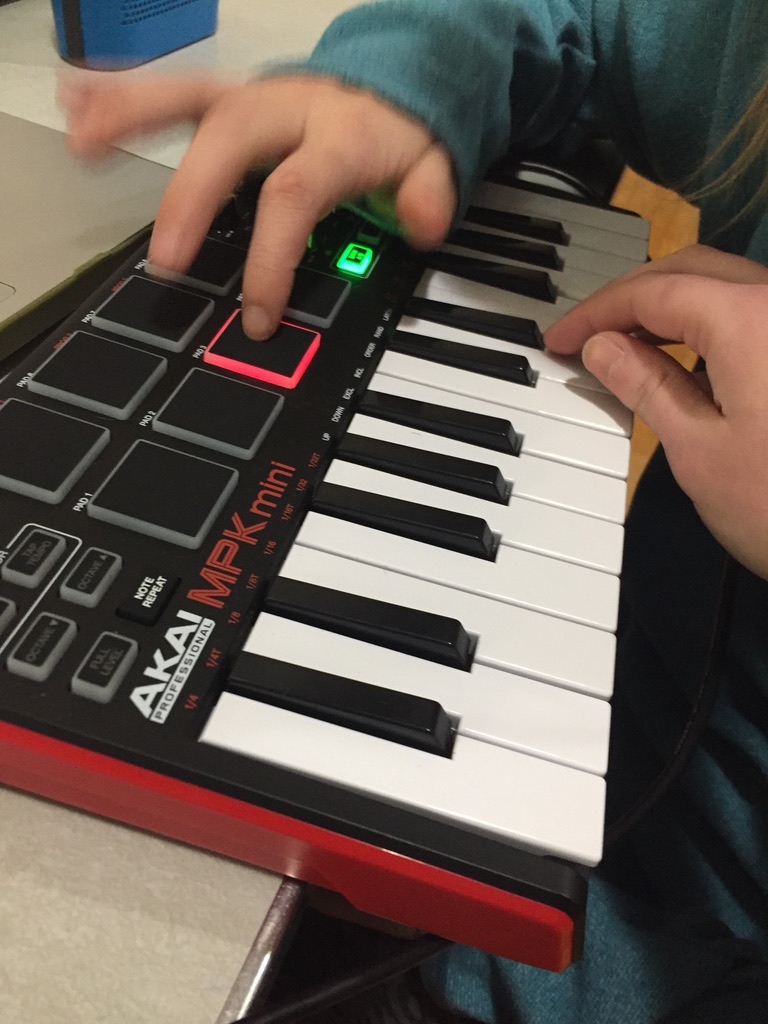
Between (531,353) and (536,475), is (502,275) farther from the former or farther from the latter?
(536,475)

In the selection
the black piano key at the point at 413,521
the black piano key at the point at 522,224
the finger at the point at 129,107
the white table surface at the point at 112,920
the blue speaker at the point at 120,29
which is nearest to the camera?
the white table surface at the point at 112,920

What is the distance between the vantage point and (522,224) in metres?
0.59

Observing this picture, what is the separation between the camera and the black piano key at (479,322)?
0.50 metres

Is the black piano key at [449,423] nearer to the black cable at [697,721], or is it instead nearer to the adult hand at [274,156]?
the adult hand at [274,156]

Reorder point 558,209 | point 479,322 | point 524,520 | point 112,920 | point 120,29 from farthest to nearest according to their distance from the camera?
point 120,29 < point 558,209 < point 479,322 < point 524,520 < point 112,920

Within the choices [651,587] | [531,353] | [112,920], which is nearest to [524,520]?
[531,353]

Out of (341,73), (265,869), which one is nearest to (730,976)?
(265,869)

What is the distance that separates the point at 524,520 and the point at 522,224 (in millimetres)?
286

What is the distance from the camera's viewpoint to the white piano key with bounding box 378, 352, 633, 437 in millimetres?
464

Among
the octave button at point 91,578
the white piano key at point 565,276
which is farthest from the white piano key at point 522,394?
the octave button at point 91,578

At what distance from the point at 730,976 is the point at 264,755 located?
0.35 m

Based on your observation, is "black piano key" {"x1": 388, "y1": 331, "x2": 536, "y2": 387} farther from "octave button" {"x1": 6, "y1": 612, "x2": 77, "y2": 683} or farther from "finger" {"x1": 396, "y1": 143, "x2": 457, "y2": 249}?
"octave button" {"x1": 6, "y1": 612, "x2": 77, "y2": 683}

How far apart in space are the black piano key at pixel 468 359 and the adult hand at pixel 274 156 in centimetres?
7

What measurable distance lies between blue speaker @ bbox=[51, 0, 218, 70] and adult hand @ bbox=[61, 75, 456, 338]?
27cm
